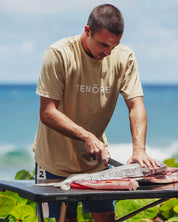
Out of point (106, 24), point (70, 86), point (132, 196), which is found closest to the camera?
point (132, 196)

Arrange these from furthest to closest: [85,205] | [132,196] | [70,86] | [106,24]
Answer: [85,205]
[70,86]
[106,24]
[132,196]

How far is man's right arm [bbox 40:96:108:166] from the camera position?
9.54ft

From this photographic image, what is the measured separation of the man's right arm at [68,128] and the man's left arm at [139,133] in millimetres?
229

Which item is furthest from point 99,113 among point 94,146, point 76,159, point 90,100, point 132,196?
point 132,196

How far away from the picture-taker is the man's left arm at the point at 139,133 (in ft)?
9.68

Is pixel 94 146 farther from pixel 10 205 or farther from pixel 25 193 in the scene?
pixel 10 205

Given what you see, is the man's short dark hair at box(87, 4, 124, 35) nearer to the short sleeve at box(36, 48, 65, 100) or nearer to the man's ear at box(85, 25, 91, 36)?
the man's ear at box(85, 25, 91, 36)

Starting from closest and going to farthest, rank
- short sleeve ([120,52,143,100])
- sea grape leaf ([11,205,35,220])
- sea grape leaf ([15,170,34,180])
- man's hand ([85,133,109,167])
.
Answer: man's hand ([85,133,109,167]) < short sleeve ([120,52,143,100]) < sea grape leaf ([11,205,35,220]) < sea grape leaf ([15,170,34,180])

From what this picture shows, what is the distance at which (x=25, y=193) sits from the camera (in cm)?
251

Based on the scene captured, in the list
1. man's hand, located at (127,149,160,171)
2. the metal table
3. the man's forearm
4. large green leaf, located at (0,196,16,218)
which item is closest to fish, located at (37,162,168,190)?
man's hand, located at (127,149,160,171)

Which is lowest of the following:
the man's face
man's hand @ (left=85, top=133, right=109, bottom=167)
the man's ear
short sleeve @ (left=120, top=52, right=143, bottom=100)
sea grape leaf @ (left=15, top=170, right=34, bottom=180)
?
sea grape leaf @ (left=15, top=170, right=34, bottom=180)

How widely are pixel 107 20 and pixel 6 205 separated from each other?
1.63m

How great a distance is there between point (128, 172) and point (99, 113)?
76 cm

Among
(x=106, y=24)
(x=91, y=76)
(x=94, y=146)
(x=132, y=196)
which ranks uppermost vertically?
(x=106, y=24)
